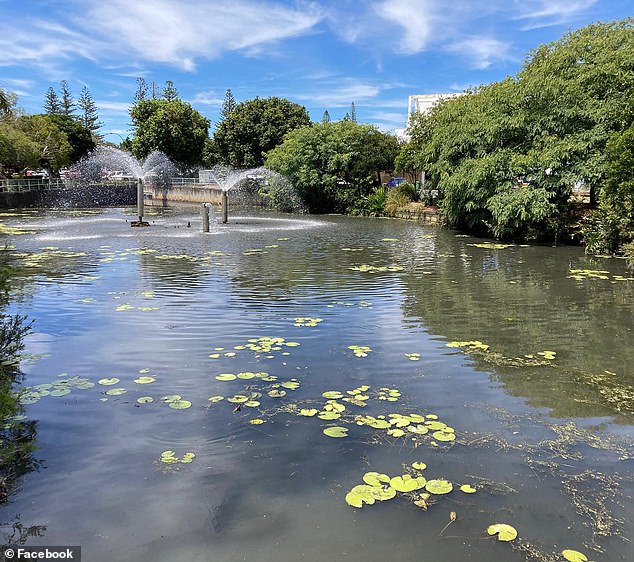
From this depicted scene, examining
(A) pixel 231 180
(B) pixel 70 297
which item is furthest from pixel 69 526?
(A) pixel 231 180

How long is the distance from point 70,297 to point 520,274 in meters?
9.47

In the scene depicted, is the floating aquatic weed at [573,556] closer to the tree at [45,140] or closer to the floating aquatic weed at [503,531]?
the floating aquatic weed at [503,531]

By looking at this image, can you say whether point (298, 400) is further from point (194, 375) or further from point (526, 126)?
point (526, 126)

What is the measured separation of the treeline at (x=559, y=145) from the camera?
1573 centimetres

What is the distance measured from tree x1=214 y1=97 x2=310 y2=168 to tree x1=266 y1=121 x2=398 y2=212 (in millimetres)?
14093

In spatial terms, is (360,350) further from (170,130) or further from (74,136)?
(74,136)

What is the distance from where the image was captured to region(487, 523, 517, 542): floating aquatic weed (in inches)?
119

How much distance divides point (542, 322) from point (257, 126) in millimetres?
45319

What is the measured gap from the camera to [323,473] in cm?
368

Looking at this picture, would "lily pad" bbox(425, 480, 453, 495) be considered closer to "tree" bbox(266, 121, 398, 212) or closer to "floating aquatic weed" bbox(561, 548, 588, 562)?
"floating aquatic weed" bbox(561, 548, 588, 562)

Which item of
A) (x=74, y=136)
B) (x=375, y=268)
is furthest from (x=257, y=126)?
(x=375, y=268)
